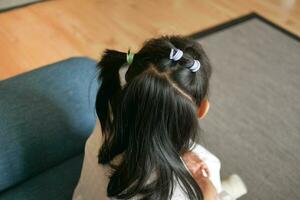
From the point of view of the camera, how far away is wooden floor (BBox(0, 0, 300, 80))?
2025 millimetres

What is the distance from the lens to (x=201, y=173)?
99cm

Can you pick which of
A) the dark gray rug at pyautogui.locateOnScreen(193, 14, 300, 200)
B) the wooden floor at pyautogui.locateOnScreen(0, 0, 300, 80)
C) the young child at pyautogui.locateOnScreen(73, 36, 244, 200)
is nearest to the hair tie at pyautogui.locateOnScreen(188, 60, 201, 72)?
the young child at pyautogui.locateOnScreen(73, 36, 244, 200)

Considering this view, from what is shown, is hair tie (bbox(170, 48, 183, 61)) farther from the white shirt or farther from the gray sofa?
the gray sofa

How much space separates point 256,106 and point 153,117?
47.6 inches

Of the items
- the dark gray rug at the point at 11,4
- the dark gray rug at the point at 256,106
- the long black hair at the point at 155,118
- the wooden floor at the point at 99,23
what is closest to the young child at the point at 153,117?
the long black hair at the point at 155,118

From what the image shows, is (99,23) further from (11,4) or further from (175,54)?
(175,54)

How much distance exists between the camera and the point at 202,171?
1005 millimetres

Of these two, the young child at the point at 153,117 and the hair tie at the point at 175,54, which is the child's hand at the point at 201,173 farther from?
the hair tie at the point at 175,54

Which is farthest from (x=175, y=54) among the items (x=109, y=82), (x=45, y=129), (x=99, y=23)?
(x=99, y=23)

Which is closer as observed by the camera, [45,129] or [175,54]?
[175,54]

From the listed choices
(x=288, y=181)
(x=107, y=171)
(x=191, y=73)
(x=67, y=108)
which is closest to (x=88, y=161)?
(x=107, y=171)

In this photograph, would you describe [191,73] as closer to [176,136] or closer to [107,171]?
[176,136]

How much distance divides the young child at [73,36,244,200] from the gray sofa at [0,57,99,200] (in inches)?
10.4

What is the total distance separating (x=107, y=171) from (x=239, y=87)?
3.99 feet
